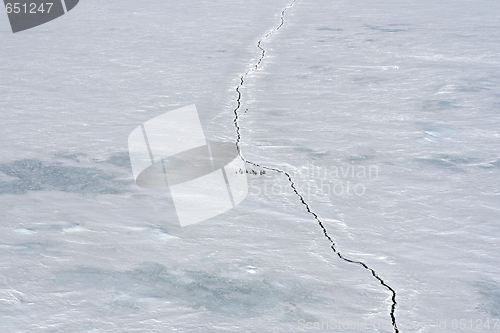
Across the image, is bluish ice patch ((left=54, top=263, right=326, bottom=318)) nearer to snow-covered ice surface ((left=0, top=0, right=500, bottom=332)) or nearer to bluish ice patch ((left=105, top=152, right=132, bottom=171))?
snow-covered ice surface ((left=0, top=0, right=500, bottom=332))

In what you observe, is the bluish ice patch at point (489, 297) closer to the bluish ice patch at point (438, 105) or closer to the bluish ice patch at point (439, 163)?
the bluish ice patch at point (439, 163)

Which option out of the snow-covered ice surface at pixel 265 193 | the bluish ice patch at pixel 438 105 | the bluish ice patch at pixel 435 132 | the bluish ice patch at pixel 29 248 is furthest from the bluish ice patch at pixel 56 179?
the bluish ice patch at pixel 438 105

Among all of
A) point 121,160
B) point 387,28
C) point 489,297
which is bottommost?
point 489,297

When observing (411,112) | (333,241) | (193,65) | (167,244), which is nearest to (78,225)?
(167,244)

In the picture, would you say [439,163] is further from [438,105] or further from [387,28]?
[387,28]

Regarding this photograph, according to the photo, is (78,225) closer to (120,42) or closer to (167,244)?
(167,244)

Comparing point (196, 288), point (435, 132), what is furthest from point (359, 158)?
point (196, 288)
